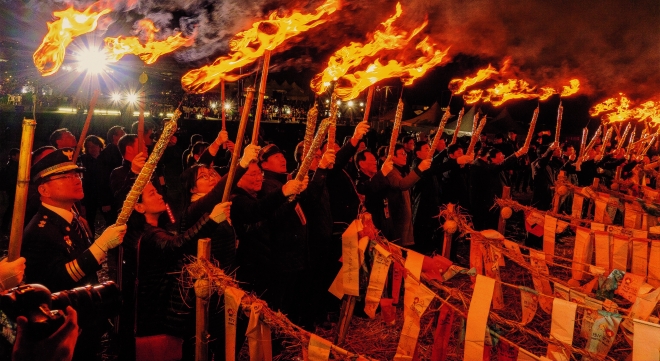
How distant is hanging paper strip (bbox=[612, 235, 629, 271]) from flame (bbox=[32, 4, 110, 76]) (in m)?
5.64

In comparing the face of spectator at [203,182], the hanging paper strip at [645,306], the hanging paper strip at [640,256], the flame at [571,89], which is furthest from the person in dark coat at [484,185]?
the face of spectator at [203,182]

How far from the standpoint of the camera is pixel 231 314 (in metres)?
3.01

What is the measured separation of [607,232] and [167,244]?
15.0 ft

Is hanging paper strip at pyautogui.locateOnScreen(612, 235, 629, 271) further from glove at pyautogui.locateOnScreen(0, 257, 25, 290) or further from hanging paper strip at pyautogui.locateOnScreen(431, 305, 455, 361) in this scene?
glove at pyautogui.locateOnScreen(0, 257, 25, 290)

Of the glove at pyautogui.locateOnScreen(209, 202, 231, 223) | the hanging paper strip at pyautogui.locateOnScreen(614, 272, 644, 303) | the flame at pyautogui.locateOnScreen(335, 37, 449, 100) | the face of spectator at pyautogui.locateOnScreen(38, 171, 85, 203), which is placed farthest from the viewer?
the flame at pyautogui.locateOnScreen(335, 37, 449, 100)

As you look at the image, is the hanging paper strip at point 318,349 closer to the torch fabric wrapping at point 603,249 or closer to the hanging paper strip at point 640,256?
the torch fabric wrapping at point 603,249

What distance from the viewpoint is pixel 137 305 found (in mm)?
3520

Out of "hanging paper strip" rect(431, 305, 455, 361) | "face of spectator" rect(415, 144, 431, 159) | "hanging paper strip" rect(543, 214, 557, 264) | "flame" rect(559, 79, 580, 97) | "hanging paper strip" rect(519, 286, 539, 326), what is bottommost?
"hanging paper strip" rect(431, 305, 455, 361)

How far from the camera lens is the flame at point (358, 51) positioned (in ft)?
18.3

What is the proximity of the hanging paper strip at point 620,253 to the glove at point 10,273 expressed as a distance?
536 centimetres

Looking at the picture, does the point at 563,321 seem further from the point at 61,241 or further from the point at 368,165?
the point at 368,165

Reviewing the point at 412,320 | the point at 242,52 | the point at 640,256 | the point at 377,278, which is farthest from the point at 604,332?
the point at 242,52

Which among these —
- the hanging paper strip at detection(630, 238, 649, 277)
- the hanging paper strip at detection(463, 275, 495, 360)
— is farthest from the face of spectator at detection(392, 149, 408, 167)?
the hanging paper strip at detection(463, 275, 495, 360)

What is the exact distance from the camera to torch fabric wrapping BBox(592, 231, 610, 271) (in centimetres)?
508
